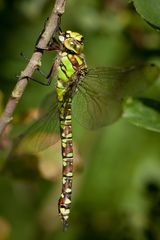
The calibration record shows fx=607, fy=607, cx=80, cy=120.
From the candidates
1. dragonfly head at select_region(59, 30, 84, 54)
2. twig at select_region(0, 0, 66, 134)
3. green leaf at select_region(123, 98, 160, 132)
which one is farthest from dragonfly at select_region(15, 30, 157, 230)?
twig at select_region(0, 0, 66, 134)

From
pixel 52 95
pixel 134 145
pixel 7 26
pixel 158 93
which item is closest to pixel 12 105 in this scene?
pixel 52 95

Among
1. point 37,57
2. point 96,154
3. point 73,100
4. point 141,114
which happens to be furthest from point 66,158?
point 96,154

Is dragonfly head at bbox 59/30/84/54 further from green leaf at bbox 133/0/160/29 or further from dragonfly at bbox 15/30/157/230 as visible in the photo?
green leaf at bbox 133/0/160/29

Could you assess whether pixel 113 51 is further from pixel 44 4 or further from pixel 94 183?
pixel 94 183

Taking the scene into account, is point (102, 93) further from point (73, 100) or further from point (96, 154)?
point (96, 154)

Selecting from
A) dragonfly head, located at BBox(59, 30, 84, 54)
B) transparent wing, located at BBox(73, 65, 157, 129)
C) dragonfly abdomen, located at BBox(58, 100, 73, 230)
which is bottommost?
dragonfly abdomen, located at BBox(58, 100, 73, 230)
